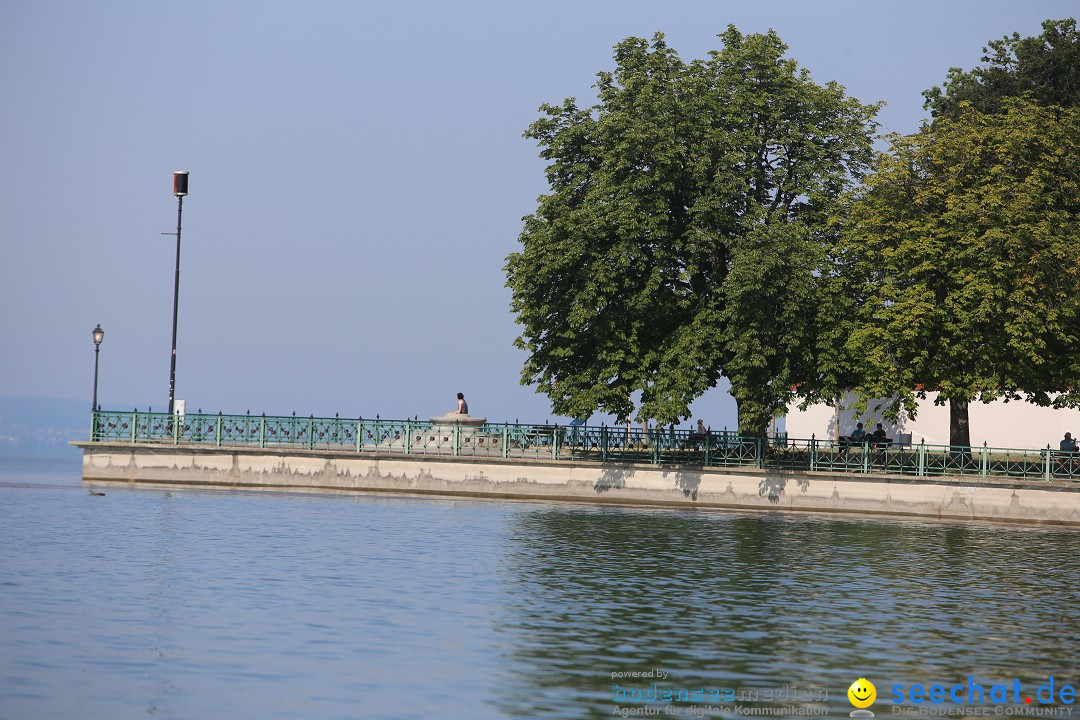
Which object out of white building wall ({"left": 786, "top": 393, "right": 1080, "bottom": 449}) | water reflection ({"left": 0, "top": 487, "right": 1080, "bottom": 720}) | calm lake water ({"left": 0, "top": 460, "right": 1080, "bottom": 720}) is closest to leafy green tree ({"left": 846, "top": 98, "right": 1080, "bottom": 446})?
water reflection ({"left": 0, "top": 487, "right": 1080, "bottom": 720})

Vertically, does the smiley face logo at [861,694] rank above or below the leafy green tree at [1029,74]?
below

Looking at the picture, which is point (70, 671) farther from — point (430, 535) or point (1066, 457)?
point (1066, 457)

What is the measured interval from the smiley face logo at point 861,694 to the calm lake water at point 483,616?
0.17 m

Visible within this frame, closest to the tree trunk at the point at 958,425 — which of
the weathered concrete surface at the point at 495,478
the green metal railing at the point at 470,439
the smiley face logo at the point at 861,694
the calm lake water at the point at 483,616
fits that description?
the green metal railing at the point at 470,439

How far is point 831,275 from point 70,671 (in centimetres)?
3346

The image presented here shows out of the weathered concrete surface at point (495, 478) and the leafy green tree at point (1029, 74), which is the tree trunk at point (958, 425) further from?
the leafy green tree at point (1029, 74)

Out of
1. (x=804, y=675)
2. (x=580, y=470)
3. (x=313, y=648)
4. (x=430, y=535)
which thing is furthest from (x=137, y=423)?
Result: (x=804, y=675)

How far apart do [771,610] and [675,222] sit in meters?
26.1

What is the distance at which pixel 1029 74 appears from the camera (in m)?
54.7

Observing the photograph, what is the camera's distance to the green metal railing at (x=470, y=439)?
42688mm

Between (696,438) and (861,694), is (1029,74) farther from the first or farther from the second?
(861,694)

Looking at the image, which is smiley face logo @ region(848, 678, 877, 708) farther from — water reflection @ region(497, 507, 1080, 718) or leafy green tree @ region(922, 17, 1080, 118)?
leafy green tree @ region(922, 17, 1080, 118)

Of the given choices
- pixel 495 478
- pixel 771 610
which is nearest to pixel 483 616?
pixel 771 610

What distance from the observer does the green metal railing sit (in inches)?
1681
